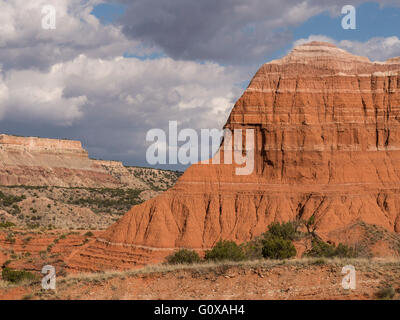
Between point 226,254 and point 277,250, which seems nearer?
point 226,254

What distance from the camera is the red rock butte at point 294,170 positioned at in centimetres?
4869

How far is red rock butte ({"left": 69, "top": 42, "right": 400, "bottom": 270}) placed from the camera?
48.7m

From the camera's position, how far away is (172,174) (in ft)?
600

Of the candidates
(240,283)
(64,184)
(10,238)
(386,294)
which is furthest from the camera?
(64,184)

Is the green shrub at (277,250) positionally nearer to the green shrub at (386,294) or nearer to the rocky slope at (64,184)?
the green shrub at (386,294)

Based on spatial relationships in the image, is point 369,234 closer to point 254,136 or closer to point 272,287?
point 254,136

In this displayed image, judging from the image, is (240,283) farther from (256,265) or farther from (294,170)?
(294,170)

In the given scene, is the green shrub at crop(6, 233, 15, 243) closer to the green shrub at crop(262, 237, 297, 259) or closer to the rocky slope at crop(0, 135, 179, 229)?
the rocky slope at crop(0, 135, 179, 229)

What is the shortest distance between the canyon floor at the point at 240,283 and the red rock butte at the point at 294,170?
84.9 ft

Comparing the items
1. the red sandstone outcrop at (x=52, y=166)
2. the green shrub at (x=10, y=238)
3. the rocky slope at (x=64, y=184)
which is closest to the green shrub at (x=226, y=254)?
the green shrub at (x=10, y=238)

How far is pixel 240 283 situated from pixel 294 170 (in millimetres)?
33038

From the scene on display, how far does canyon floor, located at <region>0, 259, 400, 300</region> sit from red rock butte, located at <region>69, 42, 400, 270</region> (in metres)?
25.9

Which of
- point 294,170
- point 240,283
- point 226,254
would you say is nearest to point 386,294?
point 240,283

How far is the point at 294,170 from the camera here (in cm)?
5153
